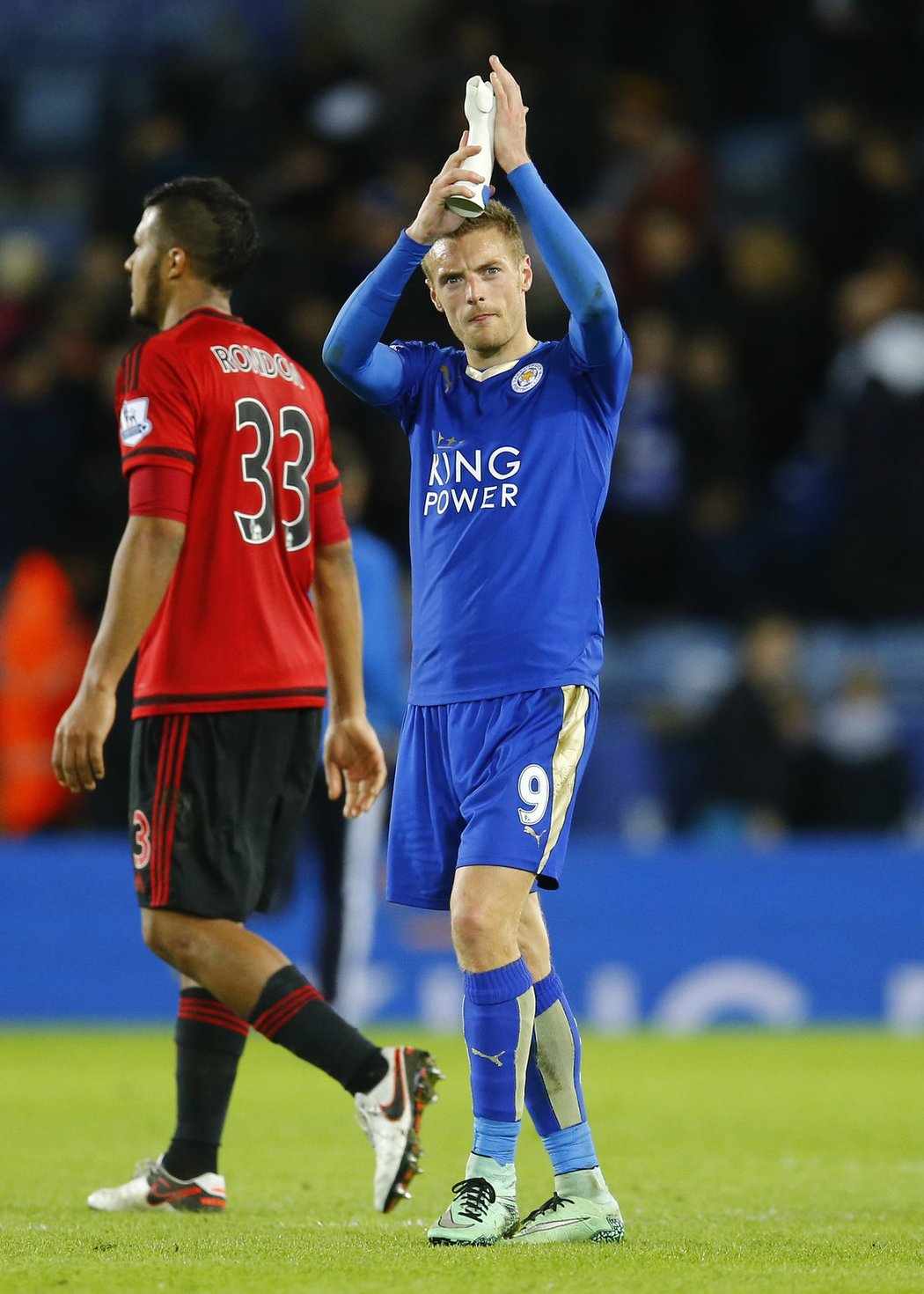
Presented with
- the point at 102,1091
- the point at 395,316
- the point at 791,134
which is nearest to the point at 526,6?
the point at 791,134

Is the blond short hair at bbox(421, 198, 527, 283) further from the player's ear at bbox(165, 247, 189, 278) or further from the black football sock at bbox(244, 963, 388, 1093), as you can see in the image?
the black football sock at bbox(244, 963, 388, 1093)

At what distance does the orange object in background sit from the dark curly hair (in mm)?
6044

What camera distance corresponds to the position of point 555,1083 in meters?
4.12

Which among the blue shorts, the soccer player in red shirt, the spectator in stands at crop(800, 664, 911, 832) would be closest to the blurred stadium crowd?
the spectator in stands at crop(800, 664, 911, 832)

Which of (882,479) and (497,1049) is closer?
(497,1049)

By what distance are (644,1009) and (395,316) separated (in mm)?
4462

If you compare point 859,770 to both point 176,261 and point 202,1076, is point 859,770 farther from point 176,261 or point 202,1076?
point 176,261

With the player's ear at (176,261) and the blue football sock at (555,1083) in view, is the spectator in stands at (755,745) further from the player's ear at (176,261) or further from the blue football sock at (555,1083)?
the blue football sock at (555,1083)

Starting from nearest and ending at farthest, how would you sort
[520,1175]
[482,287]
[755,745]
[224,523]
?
[482,287], [224,523], [520,1175], [755,745]

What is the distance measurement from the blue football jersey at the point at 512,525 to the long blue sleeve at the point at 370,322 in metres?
0.17

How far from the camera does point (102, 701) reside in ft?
13.7

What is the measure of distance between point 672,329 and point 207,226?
734 centimetres

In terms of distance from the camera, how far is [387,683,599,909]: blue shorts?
3.93 m

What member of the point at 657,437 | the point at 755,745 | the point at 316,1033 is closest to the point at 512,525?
the point at 316,1033
